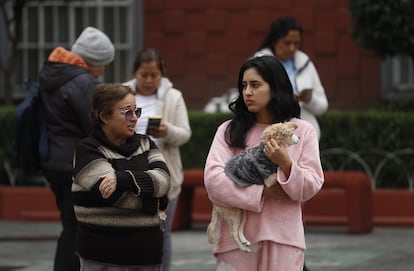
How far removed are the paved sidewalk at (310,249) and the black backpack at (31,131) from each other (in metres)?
2.14

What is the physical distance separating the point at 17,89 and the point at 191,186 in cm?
455

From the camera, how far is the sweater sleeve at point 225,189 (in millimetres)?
5555

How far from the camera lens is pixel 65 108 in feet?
24.2

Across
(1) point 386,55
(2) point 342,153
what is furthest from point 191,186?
(1) point 386,55

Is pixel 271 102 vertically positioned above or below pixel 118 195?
above

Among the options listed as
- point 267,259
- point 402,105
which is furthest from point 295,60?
point 402,105

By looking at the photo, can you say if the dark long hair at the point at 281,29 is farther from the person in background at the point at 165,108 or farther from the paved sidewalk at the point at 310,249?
the paved sidewalk at the point at 310,249

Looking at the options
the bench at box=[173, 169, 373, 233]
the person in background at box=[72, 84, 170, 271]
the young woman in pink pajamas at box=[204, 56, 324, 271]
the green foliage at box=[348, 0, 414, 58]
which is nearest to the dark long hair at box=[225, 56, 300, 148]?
the young woman in pink pajamas at box=[204, 56, 324, 271]

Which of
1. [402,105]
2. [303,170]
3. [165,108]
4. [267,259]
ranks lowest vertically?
[402,105]

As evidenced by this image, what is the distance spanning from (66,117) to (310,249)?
370 cm

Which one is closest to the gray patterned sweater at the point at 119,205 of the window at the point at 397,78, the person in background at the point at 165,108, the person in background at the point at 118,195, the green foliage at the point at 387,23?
the person in background at the point at 118,195

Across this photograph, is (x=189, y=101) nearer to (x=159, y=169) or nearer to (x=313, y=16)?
(x=313, y=16)

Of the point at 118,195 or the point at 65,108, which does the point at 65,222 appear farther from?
the point at 118,195

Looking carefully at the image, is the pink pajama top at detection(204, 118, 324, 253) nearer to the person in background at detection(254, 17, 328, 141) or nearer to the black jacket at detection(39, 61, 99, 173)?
the black jacket at detection(39, 61, 99, 173)
